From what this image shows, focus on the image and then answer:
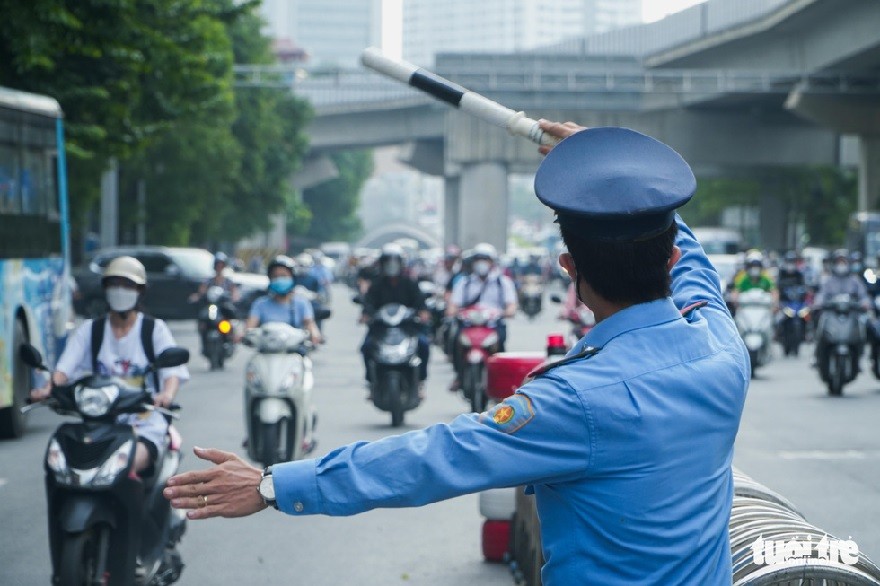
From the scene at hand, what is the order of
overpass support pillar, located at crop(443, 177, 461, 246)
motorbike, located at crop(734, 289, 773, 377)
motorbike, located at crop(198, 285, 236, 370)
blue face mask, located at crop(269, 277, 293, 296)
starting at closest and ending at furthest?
blue face mask, located at crop(269, 277, 293, 296), motorbike, located at crop(734, 289, 773, 377), motorbike, located at crop(198, 285, 236, 370), overpass support pillar, located at crop(443, 177, 461, 246)

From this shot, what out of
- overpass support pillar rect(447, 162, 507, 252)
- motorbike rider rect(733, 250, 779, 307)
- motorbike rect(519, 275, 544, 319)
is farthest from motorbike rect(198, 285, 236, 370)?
overpass support pillar rect(447, 162, 507, 252)

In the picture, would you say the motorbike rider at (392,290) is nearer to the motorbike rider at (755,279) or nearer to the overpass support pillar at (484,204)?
the motorbike rider at (755,279)

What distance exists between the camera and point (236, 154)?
51.4m

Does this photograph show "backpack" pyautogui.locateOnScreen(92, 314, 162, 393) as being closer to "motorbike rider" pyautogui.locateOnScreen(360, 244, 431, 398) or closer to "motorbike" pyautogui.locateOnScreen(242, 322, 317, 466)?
"motorbike" pyautogui.locateOnScreen(242, 322, 317, 466)

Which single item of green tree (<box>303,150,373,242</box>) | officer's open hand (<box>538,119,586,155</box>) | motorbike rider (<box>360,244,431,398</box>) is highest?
officer's open hand (<box>538,119,586,155</box>)

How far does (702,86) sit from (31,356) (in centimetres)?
4330

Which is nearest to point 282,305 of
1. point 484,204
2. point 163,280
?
point 163,280

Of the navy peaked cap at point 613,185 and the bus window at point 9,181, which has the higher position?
the navy peaked cap at point 613,185

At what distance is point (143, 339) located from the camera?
7930 millimetres

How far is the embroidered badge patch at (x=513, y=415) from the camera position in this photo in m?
2.87

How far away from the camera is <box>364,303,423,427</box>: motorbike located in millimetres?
15094

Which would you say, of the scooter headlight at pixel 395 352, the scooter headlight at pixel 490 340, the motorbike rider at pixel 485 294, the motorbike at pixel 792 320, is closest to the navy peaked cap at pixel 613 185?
the scooter headlight at pixel 395 352

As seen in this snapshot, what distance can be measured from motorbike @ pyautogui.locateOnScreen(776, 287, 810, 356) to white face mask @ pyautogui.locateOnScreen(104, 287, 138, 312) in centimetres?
2135

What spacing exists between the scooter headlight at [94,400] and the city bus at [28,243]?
26.3 ft
